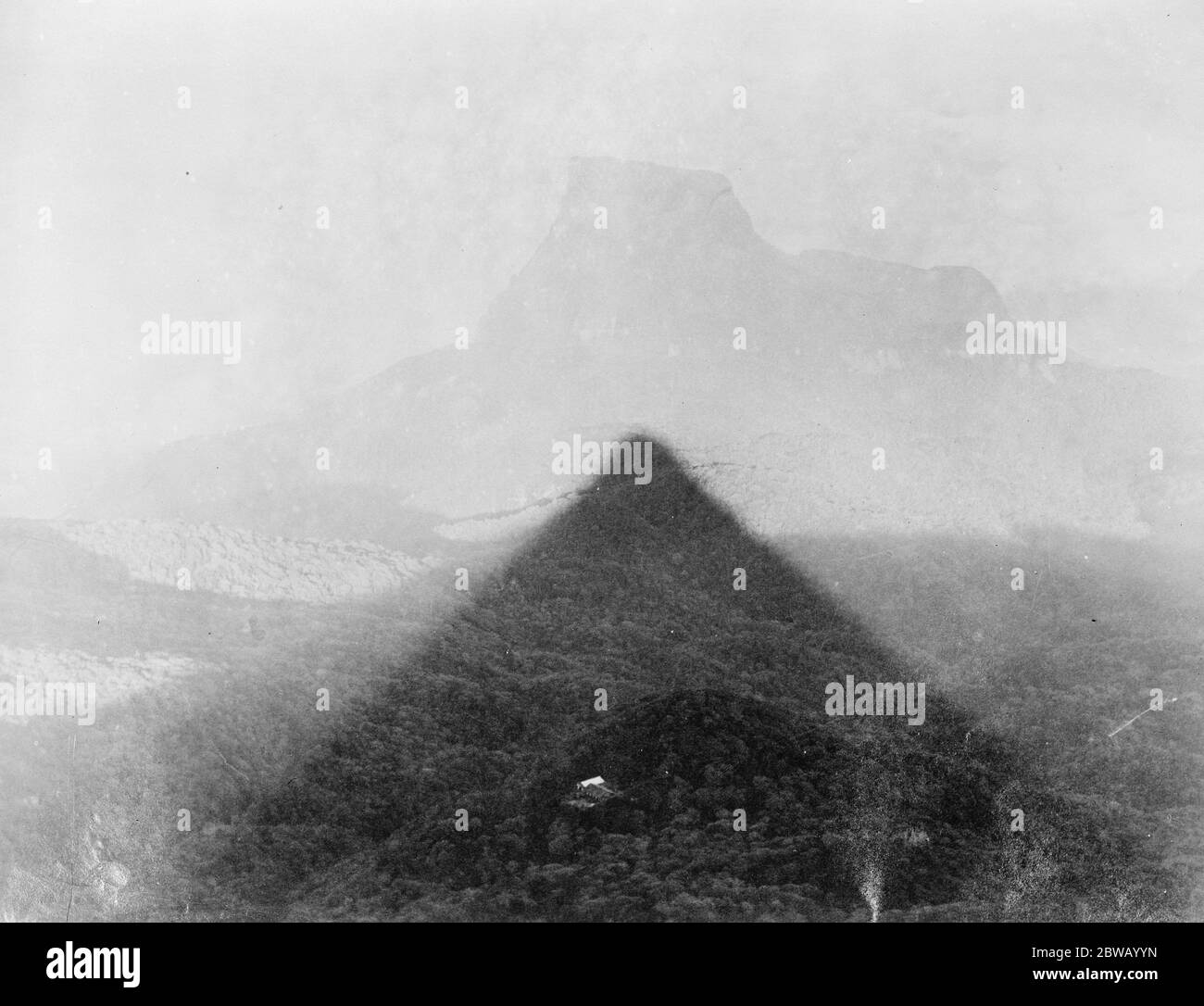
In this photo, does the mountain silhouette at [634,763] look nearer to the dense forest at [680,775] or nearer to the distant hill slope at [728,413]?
the dense forest at [680,775]

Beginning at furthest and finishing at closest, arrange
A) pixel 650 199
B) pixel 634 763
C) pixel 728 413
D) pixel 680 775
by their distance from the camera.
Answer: pixel 650 199
pixel 728 413
pixel 634 763
pixel 680 775

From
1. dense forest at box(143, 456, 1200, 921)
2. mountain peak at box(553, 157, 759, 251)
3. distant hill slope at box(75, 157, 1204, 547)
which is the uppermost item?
mountain peak at box(553, 157, 759, 251)

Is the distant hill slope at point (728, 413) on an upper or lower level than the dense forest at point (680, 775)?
upper

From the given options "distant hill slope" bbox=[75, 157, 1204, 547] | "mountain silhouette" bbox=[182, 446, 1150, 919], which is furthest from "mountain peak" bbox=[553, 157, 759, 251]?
"mountain silhouette" bbox=[182, 446, 1150, 919]

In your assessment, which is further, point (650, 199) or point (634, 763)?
point (650, 199)

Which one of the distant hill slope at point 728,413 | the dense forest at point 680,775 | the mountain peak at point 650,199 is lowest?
the dense forest at point 680,775

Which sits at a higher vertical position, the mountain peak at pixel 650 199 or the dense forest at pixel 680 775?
the mountain peak at pixel 650 199

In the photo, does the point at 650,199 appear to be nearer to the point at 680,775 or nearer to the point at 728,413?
the point at 728,413

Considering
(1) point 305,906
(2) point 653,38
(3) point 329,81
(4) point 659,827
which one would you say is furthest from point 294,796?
(2) point 653,38

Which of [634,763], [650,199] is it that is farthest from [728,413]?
[634,763]

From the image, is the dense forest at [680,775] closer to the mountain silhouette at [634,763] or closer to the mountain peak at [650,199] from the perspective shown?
the mountain silhouette at [634,763]

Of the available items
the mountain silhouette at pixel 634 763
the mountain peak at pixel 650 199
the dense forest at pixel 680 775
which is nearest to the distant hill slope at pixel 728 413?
the mountain peak at pixel 650 199

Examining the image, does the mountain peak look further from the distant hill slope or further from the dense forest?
the dense forest

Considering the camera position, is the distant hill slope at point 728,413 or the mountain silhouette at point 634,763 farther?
the distant hill slope at point 728,413
